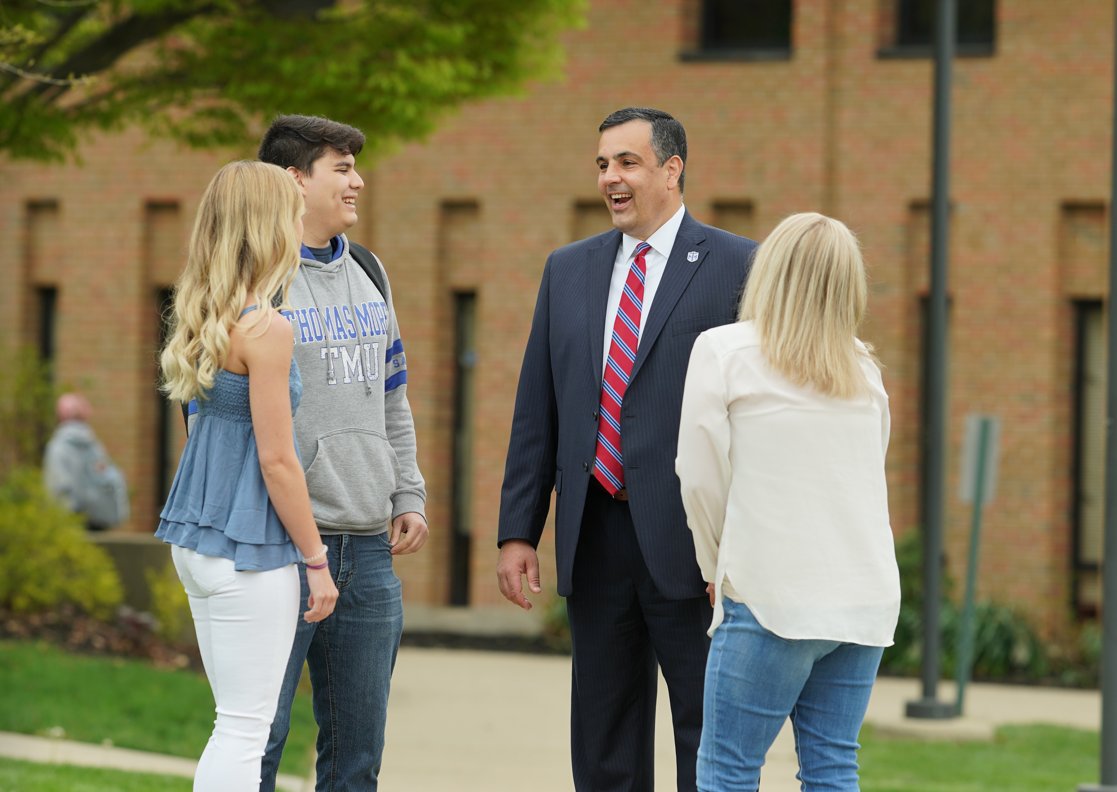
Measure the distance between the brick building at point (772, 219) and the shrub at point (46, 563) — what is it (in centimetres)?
298

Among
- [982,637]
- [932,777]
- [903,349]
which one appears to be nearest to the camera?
[932,777]

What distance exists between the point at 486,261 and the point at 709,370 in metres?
11.6

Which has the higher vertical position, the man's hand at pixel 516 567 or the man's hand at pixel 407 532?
the man's hand at pixel 407 532

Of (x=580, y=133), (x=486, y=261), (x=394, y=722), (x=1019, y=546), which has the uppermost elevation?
(x=580, y=133)

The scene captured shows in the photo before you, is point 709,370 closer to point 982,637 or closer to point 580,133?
point 982,637

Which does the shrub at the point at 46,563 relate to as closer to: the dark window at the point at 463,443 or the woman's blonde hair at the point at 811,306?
the dark window at the point at 463,443

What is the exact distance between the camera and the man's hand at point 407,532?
4676 millimetres

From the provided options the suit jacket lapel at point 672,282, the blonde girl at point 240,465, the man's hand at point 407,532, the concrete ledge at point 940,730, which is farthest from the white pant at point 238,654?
the concrete ledge at point 940,730

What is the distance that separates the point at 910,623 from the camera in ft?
45.8

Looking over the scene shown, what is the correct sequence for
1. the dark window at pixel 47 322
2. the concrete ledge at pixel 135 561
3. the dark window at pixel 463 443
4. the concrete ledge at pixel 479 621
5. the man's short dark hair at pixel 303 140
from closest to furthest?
the man's short dark hair at pixel 303 140
the concrete ledge at pixel 135 561
the concrete ledge at pixel 479 621
the dark window at pixel 463 443
the dark window at pixel 47 322

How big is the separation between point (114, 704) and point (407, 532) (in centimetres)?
603

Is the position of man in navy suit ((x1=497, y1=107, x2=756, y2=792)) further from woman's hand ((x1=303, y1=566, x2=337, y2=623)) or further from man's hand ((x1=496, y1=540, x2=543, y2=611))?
woman's hand ((x1=303, y1=566, x2=337, y2=623))

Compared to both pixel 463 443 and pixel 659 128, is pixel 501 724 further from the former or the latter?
pixel 659 128

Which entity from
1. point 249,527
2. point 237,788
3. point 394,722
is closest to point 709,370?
point 249,527
